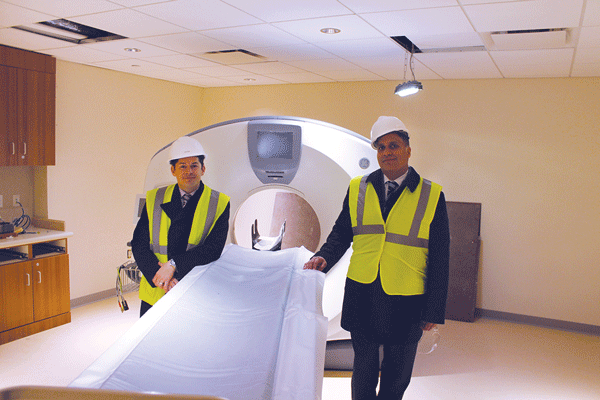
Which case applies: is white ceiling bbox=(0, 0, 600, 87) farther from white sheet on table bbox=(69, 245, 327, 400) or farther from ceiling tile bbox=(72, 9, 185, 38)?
white sheet on table bbox=(69, 245, 327, 400)

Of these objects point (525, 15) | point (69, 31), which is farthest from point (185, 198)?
point (525, 15)

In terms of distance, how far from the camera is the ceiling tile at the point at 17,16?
230 centimetres

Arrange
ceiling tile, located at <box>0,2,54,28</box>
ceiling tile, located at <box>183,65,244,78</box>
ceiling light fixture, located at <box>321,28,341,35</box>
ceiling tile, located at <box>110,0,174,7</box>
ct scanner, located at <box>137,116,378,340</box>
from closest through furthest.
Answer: ceiling tile, located at <box>110,0,174,7</box> < ceiling tile, located at <box>0,2,54,28</box> < ct scanner, located at <box>137,116,378,340</box> < ceiling light fixture, located at <box>321,28,341,35</box> < ceiling tile, located at <box>183,65,244,78</box>

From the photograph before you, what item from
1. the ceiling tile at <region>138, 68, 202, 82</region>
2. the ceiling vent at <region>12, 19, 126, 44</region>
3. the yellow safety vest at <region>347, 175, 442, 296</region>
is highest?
the ceiling tile at <region>138, 68, 202, 82</region>

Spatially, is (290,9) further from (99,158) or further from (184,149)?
(99,158)

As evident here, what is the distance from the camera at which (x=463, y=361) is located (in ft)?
10.5

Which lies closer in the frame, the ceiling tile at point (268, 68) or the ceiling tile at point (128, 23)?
the ceiling tile at point (128, 23)

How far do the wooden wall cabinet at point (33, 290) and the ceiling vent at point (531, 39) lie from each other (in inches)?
129

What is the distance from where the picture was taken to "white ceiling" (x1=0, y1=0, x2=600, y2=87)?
7.11 ft

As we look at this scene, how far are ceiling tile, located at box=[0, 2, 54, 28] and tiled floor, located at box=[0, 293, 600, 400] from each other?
1.94 meters

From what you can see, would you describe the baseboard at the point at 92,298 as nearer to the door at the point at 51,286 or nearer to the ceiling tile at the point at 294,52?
the door at the point at 51,286

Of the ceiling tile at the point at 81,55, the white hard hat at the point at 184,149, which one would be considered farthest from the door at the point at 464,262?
the ceiling tile at the point at 81,55

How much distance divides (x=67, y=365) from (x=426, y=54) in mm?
2994

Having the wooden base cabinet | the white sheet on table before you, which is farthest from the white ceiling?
the wooden base cabinet
